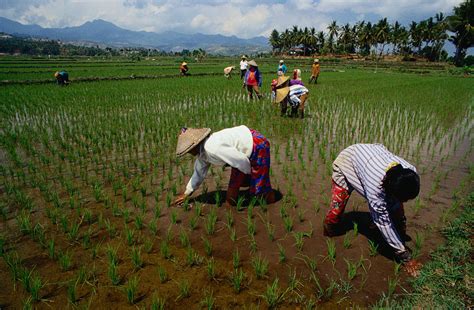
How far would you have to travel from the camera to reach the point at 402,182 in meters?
1.91

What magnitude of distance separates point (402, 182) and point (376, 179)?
231 mm

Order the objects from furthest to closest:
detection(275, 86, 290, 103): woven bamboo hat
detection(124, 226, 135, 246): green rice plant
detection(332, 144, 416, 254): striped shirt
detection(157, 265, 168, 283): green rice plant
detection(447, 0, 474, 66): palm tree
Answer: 1. detection(447, 0, 474, 66): palm tree
2. detection(275, 86, 290, 103): woven bamboo hat
3. detection(124, 226, 135, 246): green rice plant
4. detection(157, 265, 168, 283): green rice plant
5. detection(332, 144, 416, 254): striped shirt

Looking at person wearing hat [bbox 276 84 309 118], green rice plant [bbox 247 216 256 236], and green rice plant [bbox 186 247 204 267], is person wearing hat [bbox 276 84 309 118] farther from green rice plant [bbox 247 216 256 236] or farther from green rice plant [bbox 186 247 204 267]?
A: green rice plant [bbox 186 247 204 267]

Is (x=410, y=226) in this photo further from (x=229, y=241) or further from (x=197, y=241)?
(x=197, y=241)

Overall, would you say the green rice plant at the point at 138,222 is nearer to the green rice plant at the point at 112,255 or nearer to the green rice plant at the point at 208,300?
the green rice plant at the point at 112,255

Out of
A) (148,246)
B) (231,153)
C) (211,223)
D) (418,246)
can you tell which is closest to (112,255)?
(148,246)

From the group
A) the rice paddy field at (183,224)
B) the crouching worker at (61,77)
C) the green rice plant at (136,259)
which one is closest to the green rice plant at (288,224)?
the rice paddy field at (183,224)

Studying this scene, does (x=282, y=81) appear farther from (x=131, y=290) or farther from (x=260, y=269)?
(x=131, y=290)

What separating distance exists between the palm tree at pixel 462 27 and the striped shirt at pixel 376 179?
4132 centimetres

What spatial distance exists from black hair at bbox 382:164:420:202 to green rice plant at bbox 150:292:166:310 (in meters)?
1.70

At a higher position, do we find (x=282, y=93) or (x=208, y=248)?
(x=282, y=93)

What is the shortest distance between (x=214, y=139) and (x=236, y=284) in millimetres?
1273

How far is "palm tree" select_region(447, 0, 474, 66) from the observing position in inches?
1390

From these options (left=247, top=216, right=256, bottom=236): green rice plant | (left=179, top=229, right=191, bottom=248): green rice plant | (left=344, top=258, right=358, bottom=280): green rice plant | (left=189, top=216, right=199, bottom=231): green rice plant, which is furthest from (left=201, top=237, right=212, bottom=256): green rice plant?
(left=344, top=258, right=358, bottom=280): green rice plant
